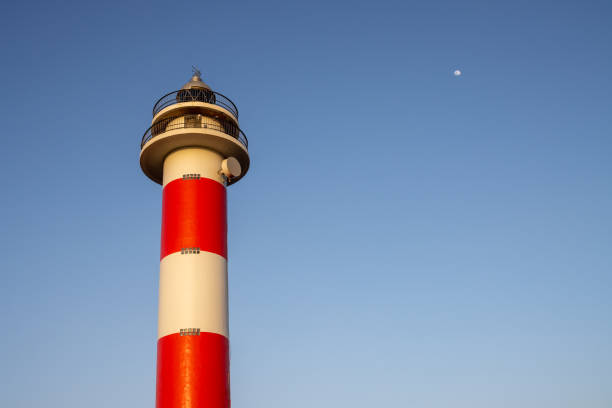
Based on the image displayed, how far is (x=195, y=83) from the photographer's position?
34781mm

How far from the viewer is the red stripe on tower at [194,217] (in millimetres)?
30578

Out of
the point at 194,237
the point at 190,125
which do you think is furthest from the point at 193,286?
the point at 190,125

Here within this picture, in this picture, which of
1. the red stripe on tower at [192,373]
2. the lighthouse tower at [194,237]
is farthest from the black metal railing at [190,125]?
the red stripe on tower at [192,373]

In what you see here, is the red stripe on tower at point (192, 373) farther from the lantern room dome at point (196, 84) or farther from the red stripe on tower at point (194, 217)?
the lantern room dome at point (196, 84)

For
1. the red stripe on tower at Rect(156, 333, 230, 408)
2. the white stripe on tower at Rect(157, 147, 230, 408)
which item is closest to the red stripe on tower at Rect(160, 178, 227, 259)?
the white stripe on tower at Rect(157, 147, 230, 408)

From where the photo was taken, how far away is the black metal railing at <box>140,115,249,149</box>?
32.8 metres

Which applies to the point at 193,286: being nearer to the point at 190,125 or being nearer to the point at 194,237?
the point at 194,237

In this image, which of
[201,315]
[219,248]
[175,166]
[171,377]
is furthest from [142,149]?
[171,377]

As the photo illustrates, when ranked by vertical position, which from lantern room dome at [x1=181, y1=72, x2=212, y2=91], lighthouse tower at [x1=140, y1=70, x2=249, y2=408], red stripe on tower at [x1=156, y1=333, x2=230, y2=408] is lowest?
red stripe on tower at [x1=156, y1=333, x2=230, y2=408]

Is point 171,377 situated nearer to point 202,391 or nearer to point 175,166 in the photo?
point 202,391

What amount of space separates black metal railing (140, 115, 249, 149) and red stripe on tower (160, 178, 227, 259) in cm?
314

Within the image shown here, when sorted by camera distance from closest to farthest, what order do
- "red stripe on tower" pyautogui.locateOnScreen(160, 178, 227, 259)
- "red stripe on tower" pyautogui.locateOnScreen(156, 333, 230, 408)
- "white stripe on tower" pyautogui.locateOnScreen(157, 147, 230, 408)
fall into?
"red stripe on tower" pyautogui.locateOnScreen(156, 333, 230, 408), "white stripe on tower" pyautogui.locateOnScreen(157, 147, 230, 408), "red stripe on tower" pyautogui.locateOnScreen(160, 178, 227, 259)

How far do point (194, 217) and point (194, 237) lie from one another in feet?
3.66

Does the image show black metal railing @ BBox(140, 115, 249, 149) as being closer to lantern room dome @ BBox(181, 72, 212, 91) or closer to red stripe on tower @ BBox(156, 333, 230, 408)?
lantern room dome @ BBox(181, 72, 212, 91)
